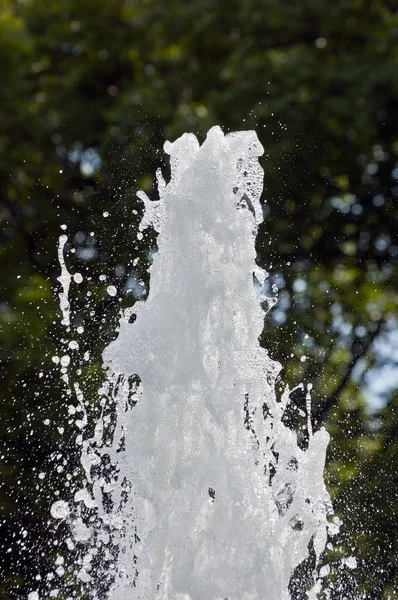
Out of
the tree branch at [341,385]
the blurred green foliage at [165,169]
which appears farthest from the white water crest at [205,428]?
the tree branch at [341,385]

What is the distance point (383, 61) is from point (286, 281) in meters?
2.98

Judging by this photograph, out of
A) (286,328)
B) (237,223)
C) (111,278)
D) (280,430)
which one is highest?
(237,223)

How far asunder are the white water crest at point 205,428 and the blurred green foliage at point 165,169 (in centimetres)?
431

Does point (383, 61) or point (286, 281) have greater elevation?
point (383, 61)

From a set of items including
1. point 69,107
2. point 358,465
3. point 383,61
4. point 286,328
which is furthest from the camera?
point 69,107

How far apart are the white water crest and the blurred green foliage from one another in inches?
170

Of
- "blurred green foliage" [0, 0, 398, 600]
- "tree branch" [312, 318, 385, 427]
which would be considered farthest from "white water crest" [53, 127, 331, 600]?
"tree branch" [312, 318, 385, 427]

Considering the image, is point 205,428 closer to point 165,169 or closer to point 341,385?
point 341,385

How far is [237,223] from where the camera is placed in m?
4.75

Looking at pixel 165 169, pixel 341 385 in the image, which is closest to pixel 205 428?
pixel 341 385

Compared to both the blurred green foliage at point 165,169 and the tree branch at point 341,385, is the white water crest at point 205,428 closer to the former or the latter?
the blurred green foliage at point 165,169

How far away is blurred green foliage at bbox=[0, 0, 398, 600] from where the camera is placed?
9.68 meters

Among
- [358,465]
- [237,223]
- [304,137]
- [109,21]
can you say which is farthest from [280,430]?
[109,21]

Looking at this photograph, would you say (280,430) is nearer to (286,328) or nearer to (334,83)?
(286,328)
